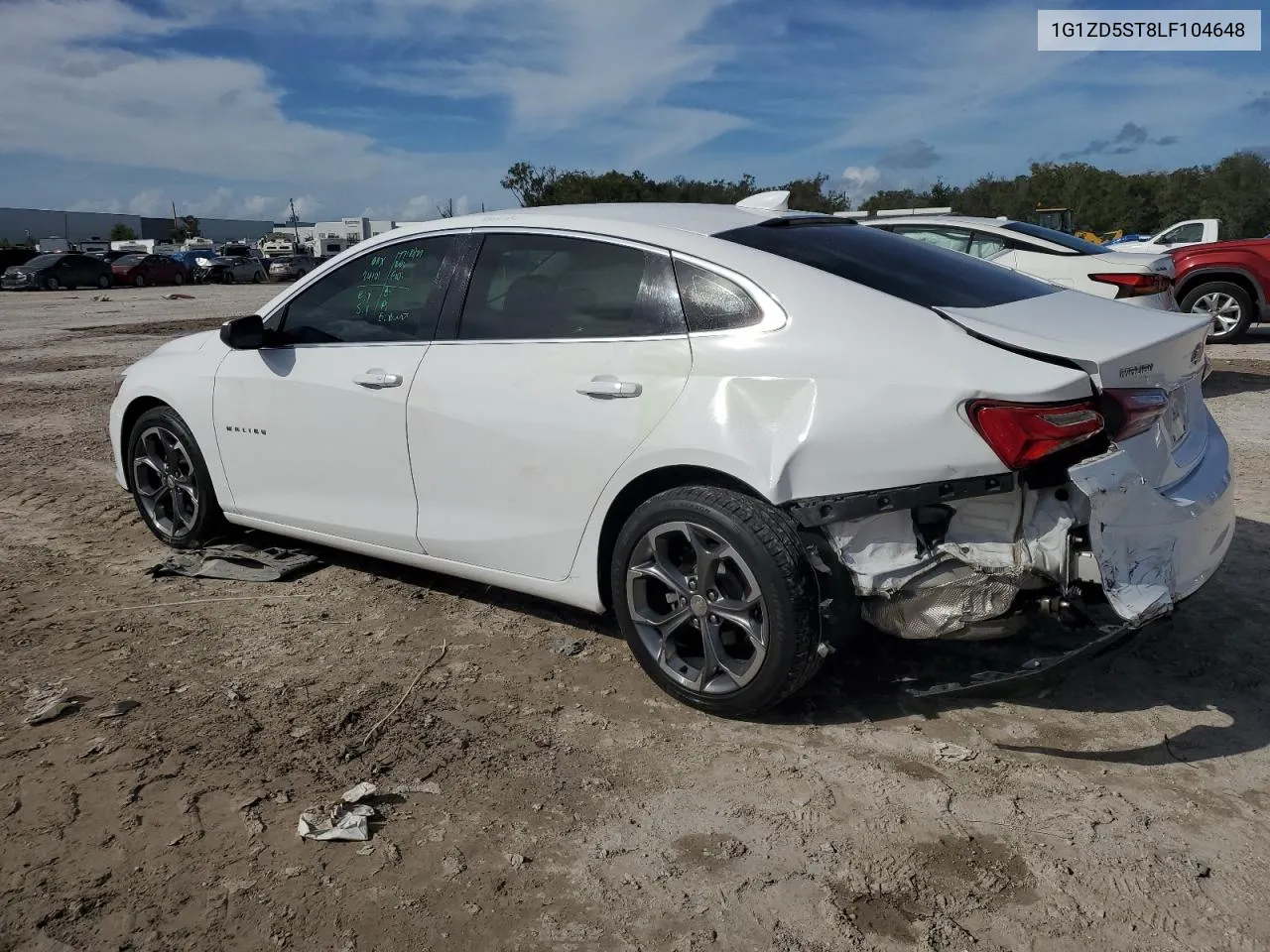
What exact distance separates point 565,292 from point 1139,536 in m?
2.08

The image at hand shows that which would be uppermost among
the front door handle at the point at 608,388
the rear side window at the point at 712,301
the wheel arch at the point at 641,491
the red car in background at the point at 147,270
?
the red car in background at the point at 147,270

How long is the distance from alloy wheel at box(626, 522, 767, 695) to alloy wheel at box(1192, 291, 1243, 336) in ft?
37.4

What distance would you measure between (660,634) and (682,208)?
5.55ft

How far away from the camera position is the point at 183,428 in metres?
5.09

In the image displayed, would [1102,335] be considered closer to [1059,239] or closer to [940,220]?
[1059,239]

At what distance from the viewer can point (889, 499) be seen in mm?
3057

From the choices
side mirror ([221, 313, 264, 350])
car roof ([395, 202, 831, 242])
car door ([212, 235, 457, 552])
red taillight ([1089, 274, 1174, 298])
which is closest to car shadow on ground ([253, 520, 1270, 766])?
car door ([212, 235, 457, 552])

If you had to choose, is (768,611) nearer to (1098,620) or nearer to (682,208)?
(1098,620)

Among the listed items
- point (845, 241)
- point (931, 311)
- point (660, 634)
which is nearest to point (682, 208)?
point (845, 241)

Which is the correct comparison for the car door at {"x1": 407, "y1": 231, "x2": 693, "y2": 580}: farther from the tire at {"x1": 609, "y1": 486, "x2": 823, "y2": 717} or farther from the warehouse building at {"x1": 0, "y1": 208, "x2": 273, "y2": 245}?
the warehouse building at {"x1": 0, "y1": 208, "x2": 273, "y2": 245}

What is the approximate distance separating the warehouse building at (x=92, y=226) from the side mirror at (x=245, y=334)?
101717 mm

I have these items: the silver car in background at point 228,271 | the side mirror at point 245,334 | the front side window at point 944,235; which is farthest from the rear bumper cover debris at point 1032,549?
the silver car in background at point 228,271

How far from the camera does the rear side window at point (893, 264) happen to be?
3443 millimetres

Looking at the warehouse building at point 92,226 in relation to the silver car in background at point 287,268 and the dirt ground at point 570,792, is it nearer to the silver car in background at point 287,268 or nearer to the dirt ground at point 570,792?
the silver car in background at point 287,268
